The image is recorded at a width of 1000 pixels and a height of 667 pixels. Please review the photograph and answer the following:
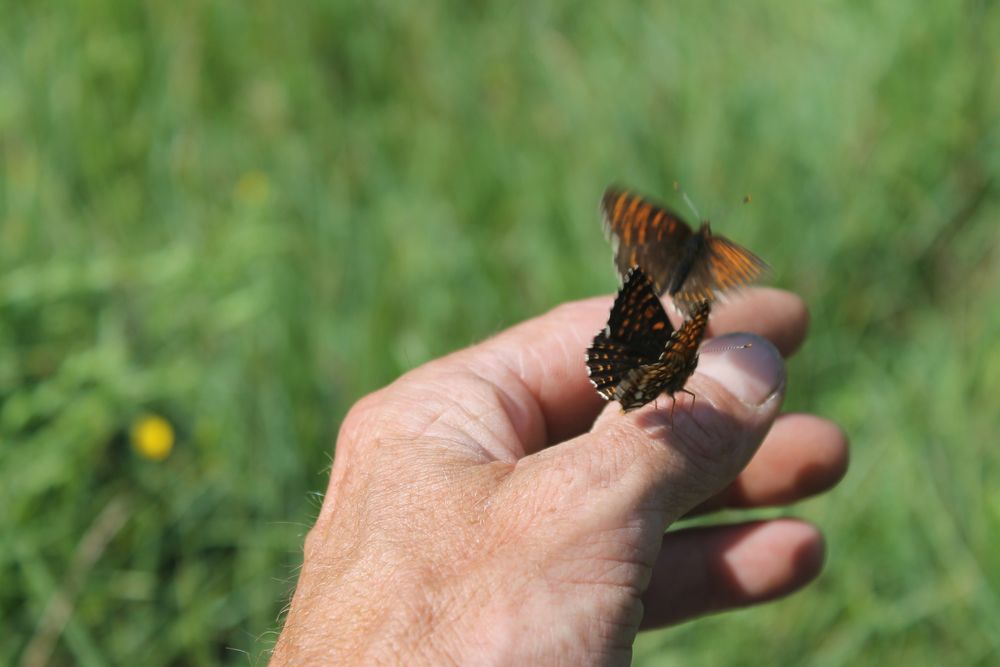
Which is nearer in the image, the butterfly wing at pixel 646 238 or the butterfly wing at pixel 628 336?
the butterfly wing at pixel 628 336

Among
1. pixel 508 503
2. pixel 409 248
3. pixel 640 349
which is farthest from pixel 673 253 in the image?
pixel 409 248

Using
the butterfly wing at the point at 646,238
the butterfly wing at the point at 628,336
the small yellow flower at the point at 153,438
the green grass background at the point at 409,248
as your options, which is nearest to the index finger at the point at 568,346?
the butterfly wing at the point at 646,238

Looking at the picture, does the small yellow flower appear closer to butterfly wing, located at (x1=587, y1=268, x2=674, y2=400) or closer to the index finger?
the index finger

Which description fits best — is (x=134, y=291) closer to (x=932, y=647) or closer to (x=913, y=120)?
(x=932, y=647)

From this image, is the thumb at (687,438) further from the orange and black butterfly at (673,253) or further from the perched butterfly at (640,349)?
the orange and black butterfly at (673,253)

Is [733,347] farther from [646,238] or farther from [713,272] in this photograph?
[646,238]

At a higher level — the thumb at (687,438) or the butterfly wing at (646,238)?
the butterfly wing at (646,238)

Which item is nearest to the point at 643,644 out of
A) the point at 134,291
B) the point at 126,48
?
the point at 134,291
